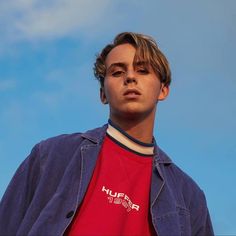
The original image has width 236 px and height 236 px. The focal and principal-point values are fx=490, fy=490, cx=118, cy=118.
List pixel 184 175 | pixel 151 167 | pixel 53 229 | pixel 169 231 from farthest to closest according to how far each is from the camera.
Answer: pixel 184 175, pixel 151 167, pixel 169 231, pixel 53 229

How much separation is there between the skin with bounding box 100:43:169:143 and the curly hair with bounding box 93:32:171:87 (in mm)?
75

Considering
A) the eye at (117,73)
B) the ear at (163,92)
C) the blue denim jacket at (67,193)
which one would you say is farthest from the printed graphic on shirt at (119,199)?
the ear at (163,92)

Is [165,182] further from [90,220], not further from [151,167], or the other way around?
[90,220]

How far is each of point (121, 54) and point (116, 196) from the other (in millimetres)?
1636

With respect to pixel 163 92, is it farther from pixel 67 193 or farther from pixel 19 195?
pixel 19 195

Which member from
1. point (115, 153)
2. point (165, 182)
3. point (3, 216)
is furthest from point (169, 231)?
point (3, 216)

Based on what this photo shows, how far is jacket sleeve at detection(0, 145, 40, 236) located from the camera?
4.72 metres

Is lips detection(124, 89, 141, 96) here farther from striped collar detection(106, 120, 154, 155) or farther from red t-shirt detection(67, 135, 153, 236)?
red t-shirt detection(67, 135, 153, 236)

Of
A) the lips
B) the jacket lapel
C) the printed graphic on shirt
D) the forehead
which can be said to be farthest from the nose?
the printed graphic on shirt

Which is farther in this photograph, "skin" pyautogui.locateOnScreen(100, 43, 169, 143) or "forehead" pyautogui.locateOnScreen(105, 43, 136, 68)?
"forehead" pyautogui.locateOnScreen(105, 43, 136, 68)

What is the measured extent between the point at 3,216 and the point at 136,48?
233 centimetres

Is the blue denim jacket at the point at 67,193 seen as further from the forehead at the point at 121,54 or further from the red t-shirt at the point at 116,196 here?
the forehead at the point at 121,54

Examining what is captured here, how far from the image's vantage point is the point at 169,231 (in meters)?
5.04

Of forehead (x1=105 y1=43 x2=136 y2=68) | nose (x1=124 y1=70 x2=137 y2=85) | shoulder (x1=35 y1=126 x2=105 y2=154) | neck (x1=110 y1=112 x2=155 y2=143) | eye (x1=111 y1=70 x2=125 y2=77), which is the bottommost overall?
shoulder (x1=35 y1=126 x2=105 y2=154)
